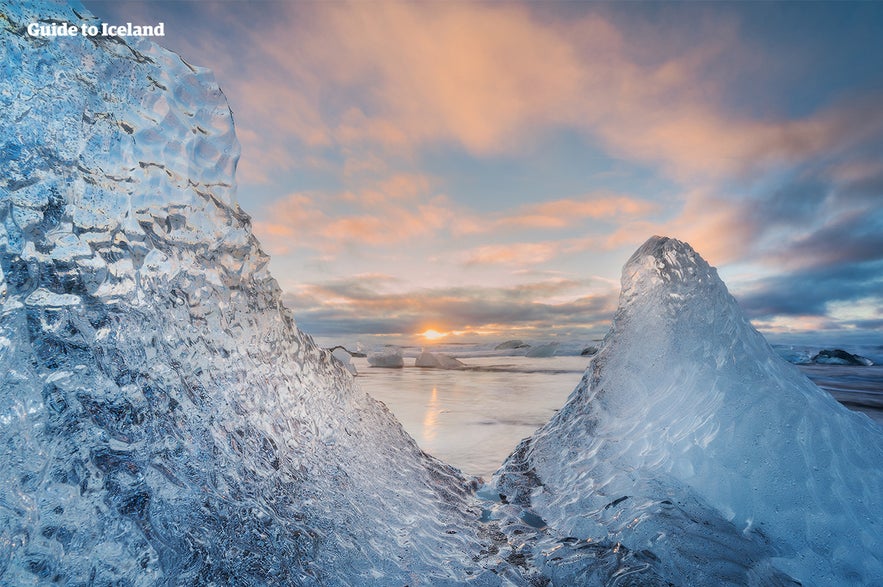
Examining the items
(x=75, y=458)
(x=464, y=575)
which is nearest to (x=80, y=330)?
(x=75, y=458)

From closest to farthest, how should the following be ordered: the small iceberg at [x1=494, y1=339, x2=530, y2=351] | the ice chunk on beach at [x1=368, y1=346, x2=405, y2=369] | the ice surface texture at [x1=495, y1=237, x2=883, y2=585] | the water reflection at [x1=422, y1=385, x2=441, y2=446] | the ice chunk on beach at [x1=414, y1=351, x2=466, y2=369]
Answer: the ice surface texture at [x1=495, y1=237, x2=883, y2=585] < the water reflection at [x1=422, y1=385, x2=441, y2=446] < the ice chunk on beach at [x1=368, y1=346, x2=405, y2=369] < the ice chunk on beach at [x1=414, y1=351, x2=466, y2=369] < the small iceberg at [x1=494, y1=339, x2=530, y2=351]

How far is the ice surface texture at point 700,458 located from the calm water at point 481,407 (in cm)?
106

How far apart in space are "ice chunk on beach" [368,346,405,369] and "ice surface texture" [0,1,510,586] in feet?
42.1

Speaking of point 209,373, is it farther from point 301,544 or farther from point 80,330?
point 301,544

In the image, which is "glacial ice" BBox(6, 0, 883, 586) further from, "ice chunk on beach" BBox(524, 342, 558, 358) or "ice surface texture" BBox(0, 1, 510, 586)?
"ice chunk on beach" BBox(524, 342, 558, 358)

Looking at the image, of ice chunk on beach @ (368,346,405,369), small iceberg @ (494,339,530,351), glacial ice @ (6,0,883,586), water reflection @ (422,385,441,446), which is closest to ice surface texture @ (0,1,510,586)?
glacial ice @ (6,0,883,586)

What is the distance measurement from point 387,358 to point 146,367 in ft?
44.3

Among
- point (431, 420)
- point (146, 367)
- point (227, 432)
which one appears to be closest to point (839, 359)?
point (431, 420)

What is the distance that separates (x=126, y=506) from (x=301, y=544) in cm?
56

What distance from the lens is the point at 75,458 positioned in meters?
1.14

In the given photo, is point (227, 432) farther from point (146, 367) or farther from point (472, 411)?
Answer: point (472, 411)

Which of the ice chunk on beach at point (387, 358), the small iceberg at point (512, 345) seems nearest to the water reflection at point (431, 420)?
the ice chunk on beach at point (387, 358)

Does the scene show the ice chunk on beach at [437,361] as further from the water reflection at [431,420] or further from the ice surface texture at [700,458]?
the ice surface texture at [700,458]

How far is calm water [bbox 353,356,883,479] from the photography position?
160 inches
